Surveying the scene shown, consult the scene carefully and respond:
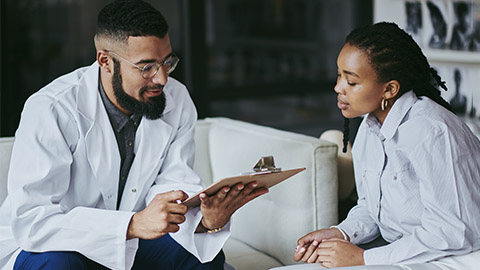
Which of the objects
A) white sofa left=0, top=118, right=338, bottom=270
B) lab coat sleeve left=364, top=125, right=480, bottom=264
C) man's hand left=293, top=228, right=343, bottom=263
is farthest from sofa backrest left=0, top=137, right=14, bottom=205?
lab coat sleeve left=364, top=125, right=480, bottom=264

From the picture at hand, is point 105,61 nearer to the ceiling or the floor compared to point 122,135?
nearer to the ceiling

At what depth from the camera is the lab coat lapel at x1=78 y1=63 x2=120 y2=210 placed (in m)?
1.89

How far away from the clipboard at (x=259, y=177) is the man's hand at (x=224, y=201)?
0.02 m

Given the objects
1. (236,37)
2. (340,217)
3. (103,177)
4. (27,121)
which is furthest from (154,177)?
(236,37)

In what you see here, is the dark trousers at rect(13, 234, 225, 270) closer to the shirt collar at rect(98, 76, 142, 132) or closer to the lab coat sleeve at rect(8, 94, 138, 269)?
the lab coat sleeve at rect(8, 94, 138, 269)

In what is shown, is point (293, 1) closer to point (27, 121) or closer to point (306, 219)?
point (306, 219)


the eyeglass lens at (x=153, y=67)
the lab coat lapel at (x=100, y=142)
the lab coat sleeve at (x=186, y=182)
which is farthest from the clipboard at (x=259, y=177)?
the eyeglass lens at (x=153, y=67)

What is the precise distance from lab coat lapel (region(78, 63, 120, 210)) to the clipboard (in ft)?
0.90

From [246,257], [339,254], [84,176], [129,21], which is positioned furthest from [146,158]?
[339,254]

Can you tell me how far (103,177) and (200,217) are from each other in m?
0.32

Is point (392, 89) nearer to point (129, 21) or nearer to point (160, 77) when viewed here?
point (160, 77)

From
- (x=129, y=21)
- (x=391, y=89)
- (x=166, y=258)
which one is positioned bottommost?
(x=166, y=258)

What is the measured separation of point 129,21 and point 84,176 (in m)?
0.48

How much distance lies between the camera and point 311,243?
1.84 metres
